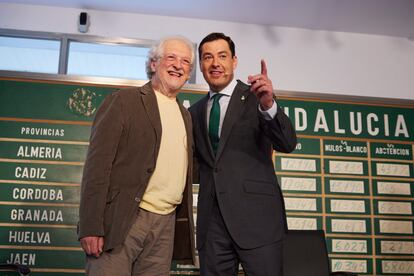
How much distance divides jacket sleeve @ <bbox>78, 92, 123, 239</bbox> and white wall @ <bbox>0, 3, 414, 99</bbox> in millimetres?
2294

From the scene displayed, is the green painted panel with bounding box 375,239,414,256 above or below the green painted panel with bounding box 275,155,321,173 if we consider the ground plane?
below

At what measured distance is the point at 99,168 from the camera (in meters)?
1.58

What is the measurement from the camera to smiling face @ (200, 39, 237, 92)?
1977 mm

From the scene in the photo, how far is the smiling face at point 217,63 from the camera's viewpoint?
1.98 meters

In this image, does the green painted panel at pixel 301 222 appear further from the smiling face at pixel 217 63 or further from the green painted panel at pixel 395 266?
the smiling face at pixel 217 63

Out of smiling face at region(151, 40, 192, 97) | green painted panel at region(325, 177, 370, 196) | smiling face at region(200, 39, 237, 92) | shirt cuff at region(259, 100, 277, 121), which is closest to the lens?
shirt cuff at region(259, 100, 277, 121)

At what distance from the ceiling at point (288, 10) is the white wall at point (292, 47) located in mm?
75

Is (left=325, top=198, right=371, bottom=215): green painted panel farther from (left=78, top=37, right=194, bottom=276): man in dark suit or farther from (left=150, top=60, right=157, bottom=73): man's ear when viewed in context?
(left=150, top=60, right=157, bottom=73): man's ear

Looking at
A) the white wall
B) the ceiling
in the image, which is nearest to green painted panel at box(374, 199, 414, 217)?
the white wall

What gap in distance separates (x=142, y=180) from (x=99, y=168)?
0.52 feet

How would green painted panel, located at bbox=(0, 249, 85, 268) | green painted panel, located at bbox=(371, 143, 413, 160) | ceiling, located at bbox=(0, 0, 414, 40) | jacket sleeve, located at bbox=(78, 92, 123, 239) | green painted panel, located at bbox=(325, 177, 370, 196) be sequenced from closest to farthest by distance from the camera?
1. jacket sleeve, located at bbox=(78, 92, 123, 239)
2. green painted panel, located at bbox=(0, 249, 85, 268)
3. green painted panel, located at bbox=(325, 177, 370, 196)
4. green painted panel, located at bbox=(371, 143, 413, 160)
5. ceiling, located at bbox=(0, 0, 414, 40)

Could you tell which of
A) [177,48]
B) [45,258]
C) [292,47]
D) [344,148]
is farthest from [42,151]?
[292,47]

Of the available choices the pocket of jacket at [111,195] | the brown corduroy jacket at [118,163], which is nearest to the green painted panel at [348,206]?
the brown corduroy jacket at [118,163]

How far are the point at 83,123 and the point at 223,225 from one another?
182cm
